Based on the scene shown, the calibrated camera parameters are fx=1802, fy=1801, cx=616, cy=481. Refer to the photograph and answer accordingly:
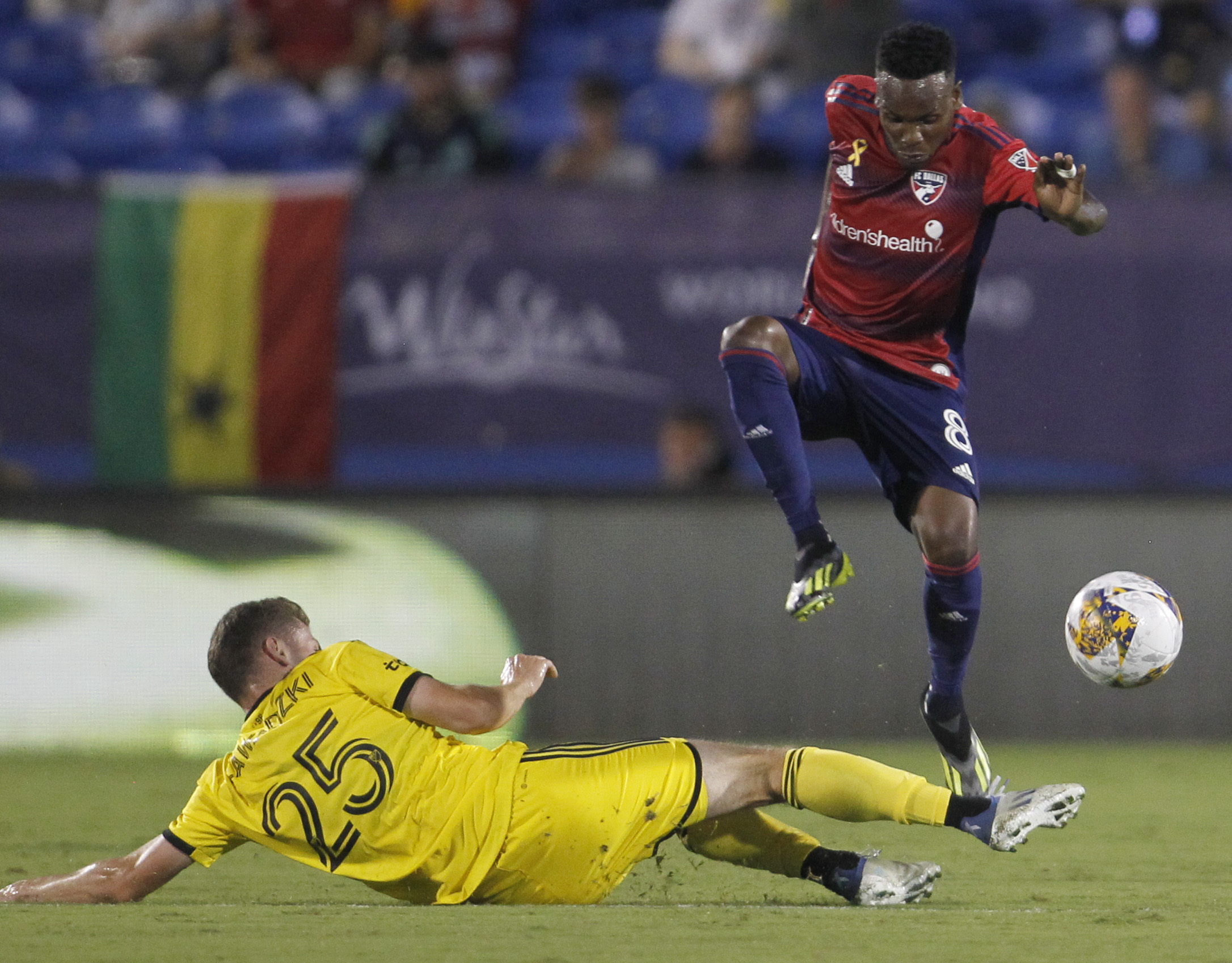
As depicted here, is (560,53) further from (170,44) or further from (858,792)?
(858,792)

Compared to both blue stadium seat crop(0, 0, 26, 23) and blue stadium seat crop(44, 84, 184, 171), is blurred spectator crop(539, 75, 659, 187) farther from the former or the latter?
blue stadium seat crop(0, 0, 26, 23)

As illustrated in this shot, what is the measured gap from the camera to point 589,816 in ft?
16.1

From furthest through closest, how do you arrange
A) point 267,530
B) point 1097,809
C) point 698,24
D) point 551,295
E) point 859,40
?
point 698,24
point 859,40
point 551,295
point 267,530
point 1097,809

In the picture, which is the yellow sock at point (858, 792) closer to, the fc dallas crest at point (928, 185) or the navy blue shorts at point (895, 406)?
the navy blue shorts at point (895, 406)

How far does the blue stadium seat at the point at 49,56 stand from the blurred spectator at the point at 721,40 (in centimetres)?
425

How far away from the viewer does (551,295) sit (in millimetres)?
9688

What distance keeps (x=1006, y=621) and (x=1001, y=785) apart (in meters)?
3.56

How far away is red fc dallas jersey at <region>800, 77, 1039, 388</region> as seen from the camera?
582 centimetres

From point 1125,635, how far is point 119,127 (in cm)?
873

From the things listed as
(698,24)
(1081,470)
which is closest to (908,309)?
(1081,470)

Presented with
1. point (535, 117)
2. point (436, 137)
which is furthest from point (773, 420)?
point (535, 117)

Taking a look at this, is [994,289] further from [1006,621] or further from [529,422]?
[529,422]

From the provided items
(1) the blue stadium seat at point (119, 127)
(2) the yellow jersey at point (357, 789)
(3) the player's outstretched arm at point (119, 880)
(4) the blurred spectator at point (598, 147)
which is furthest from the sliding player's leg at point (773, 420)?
(1) the blue stadium seat at point (119, 127)

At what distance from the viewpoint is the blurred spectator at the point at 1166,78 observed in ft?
34.6
